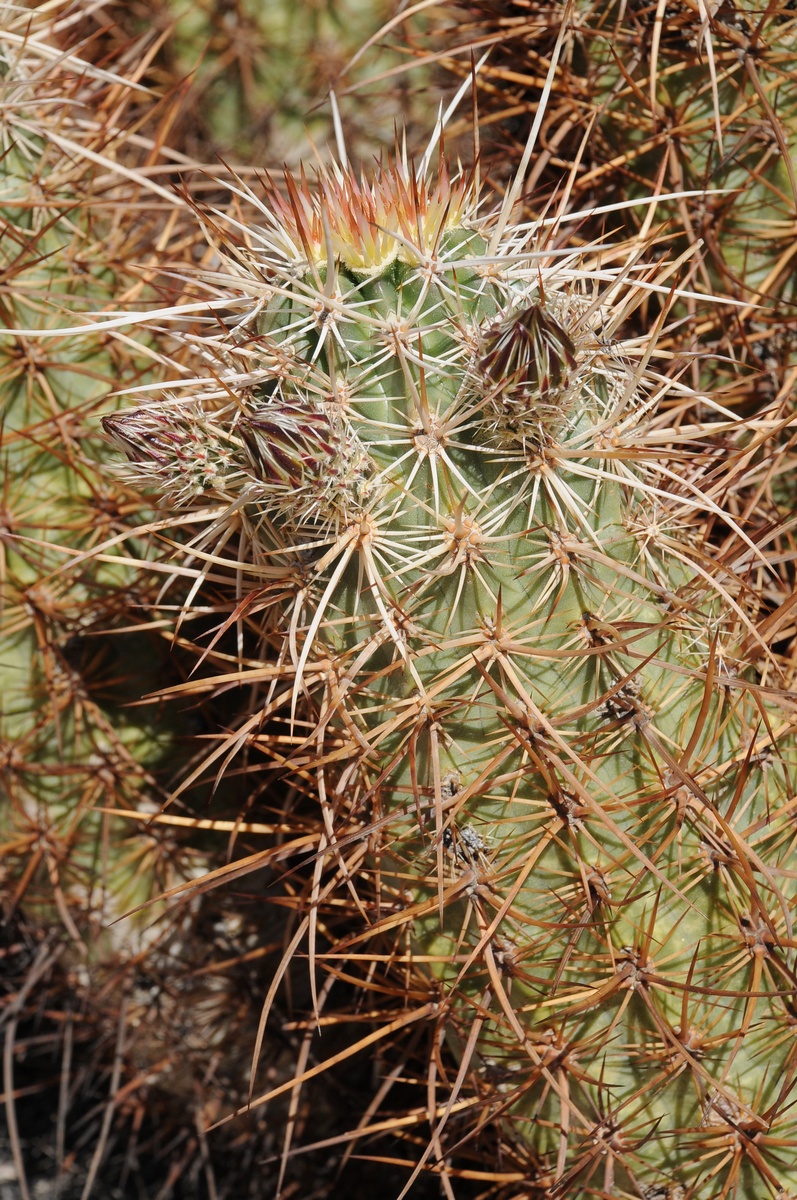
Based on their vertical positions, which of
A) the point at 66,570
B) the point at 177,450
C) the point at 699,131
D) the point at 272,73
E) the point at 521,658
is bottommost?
the point at 521,658

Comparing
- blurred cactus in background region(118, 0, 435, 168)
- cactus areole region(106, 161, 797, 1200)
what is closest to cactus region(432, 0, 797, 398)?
cactus areole region(106, 161, 797, 1200)

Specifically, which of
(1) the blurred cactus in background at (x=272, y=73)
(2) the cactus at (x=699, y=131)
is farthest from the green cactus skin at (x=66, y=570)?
(2) the cactus at (x=699, y=131)

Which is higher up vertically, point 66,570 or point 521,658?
point 66,570

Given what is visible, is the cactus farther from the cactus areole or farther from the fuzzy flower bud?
the fuzzy flower bud

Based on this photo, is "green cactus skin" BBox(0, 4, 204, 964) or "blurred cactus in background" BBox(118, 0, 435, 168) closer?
"green cactus skin" BBox(0, 4, 204, 964)

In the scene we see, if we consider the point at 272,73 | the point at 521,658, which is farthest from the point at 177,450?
the point at 272,73

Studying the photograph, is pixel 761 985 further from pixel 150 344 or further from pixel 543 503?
pixel 150 344

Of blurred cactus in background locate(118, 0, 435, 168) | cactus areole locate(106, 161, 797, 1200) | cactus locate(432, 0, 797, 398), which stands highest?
blurred cactus in background locate(118, 0, 435, 168)

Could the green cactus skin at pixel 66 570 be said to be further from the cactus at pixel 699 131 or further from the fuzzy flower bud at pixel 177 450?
the cactus at pixel 699 131

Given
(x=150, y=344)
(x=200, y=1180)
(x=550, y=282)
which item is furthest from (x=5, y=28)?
(x=200, y=1180)

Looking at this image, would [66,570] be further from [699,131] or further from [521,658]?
[699,131]
